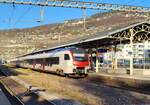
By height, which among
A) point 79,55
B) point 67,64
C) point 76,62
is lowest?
point 67,64

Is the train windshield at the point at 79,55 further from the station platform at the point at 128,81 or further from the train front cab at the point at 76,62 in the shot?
the station platform at the point at 128,81

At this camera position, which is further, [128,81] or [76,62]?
[76,62]

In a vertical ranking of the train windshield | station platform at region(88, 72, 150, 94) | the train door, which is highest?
the train windshield

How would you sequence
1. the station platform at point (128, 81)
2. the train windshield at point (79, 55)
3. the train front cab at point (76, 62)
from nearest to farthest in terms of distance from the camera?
the station platform at point (128, 81), the train front cab at point (76, 62), the train windshield at point (79, 55)

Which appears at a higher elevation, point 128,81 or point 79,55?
point 79,55

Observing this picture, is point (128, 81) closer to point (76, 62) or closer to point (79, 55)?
point (76, 62)

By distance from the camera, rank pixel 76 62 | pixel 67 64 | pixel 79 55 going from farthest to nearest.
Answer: pixel 79 55
pixel 67 64
pixel 76 62

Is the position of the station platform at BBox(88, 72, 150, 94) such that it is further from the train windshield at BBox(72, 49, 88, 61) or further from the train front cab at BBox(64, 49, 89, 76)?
the train windshield at BBox(72, 49, 88, 61)

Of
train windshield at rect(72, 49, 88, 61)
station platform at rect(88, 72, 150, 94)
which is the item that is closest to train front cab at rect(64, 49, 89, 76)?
train windshield at rect(72, 49, 88, 61)

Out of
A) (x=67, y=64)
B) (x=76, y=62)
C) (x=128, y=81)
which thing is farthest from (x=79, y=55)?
(x=128, y=81)

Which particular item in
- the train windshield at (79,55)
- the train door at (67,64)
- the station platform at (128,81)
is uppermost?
the train windshield at (79,55)

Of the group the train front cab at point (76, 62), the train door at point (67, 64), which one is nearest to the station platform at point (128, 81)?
the train front cab at point (76, 62)

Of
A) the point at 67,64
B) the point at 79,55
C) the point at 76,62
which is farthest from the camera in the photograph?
the point at 79,55

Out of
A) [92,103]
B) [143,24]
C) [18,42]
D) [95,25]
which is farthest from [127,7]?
[95,25]
